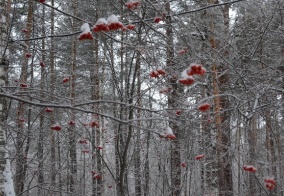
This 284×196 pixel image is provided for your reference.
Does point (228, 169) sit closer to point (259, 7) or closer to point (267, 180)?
point (259, 7)

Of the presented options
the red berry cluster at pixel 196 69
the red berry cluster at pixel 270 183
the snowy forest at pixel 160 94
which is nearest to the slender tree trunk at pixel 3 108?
the snowy forest at pixel 160 94

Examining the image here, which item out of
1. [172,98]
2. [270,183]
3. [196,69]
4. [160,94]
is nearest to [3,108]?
[172,98]

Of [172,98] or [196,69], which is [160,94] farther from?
[196,69]

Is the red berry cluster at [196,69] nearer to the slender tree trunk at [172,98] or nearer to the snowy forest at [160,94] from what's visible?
the snowy forest at [160,94]

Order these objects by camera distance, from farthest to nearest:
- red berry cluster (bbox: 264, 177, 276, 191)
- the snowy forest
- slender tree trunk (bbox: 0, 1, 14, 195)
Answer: slender tree trunk (bbox: 0, 1, 14, 195) < the snowy forest < red berry cluster (bbox: 264, 177, 276, 191)

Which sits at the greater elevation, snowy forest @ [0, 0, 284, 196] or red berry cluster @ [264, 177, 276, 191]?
snowy forest @ [0, 0, 284, 196]

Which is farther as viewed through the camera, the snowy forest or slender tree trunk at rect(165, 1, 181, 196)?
slender tree trunk at rect(165, 1, 181, 196)

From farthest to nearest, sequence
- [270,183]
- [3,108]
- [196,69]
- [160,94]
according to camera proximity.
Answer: [160,94] → [3,108] → [270,183] → [196,69]

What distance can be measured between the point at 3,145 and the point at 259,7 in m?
5.10

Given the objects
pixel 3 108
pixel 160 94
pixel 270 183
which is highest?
pixel 160 94

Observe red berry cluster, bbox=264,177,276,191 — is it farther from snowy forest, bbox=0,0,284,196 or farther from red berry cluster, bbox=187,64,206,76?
red berry cluster, bbox=187,64,206,76

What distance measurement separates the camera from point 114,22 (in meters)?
2.75

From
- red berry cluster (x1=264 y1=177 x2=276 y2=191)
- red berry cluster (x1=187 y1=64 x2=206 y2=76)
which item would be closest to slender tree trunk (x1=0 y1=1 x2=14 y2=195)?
red berry cluster (x1=187 y1=64 x2=206 y2=76)

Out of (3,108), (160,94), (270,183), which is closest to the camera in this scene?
(270,183)
